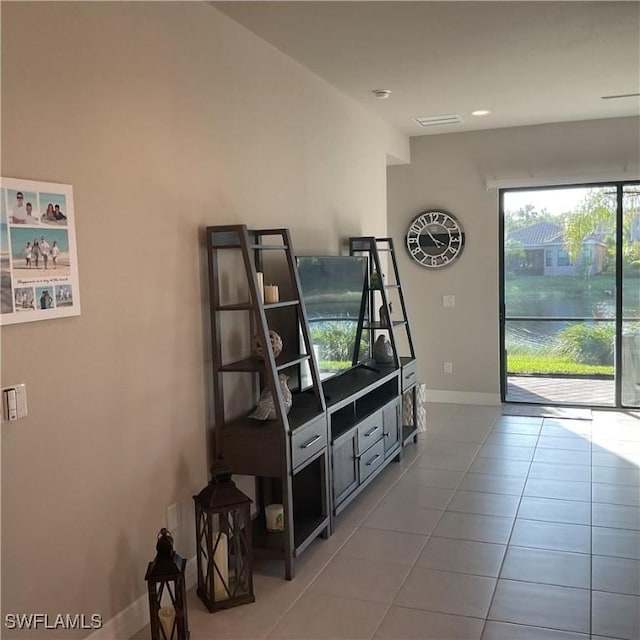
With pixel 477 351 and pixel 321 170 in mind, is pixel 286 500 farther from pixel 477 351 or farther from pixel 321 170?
pixel 477 351

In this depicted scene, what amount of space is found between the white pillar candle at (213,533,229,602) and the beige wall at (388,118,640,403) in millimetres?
4309

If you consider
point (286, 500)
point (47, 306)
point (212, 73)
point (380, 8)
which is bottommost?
point (286, 500)

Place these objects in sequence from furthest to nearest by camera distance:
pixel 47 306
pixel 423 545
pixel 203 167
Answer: pixel 423 545 < pixel 203 167 < pixel 47 306

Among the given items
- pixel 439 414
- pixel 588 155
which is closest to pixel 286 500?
pixel 439 414

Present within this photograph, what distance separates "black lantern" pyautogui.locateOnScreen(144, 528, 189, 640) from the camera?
2.54 metres

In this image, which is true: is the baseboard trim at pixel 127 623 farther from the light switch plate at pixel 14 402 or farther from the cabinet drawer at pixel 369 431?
the cabinet drawer at pixel 369 431

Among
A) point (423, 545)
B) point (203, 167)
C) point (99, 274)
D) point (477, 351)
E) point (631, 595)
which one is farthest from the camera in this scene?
point (477, 351)

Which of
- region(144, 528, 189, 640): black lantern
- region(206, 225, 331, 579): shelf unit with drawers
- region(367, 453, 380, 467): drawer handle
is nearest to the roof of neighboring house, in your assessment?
region(367, 453, 380, 467): drawer handle

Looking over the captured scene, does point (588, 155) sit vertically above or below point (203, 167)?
above

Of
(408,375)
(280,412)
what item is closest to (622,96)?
(408,375)

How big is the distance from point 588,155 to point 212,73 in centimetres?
416

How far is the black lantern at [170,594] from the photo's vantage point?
254 centimetres

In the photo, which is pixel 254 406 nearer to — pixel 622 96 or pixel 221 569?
pixel 221 569

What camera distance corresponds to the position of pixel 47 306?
2.27 metres
